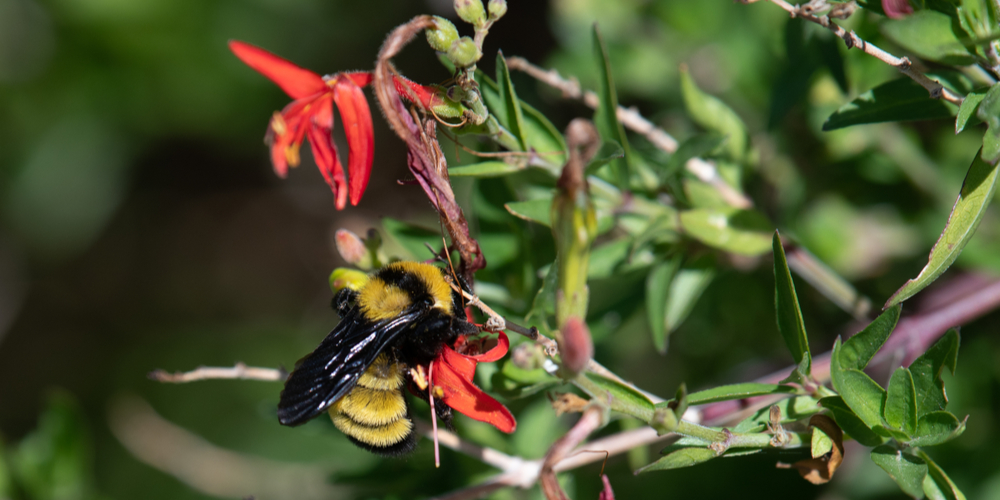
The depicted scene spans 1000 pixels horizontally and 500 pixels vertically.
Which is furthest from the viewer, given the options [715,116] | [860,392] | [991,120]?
[715,116]

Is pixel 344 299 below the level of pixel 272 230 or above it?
above

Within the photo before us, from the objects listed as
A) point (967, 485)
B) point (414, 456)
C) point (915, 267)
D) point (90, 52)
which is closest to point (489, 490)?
point (414, 456)

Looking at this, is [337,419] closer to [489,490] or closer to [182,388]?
[489,490]

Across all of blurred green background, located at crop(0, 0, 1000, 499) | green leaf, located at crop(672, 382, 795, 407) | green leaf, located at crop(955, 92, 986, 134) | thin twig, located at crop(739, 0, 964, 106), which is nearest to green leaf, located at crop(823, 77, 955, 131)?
thin twig, located at crop(739, 0, 964, 106)

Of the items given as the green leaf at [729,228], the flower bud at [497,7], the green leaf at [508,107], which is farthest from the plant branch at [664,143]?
the flower bud at [497,7]

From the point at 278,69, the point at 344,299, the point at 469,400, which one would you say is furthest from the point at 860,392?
the point at 278,69

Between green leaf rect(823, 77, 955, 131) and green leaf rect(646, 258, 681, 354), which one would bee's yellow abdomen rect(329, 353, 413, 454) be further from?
green leaf rect(823, 77, 955, 131)

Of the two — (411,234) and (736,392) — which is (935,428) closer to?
(736,392)
